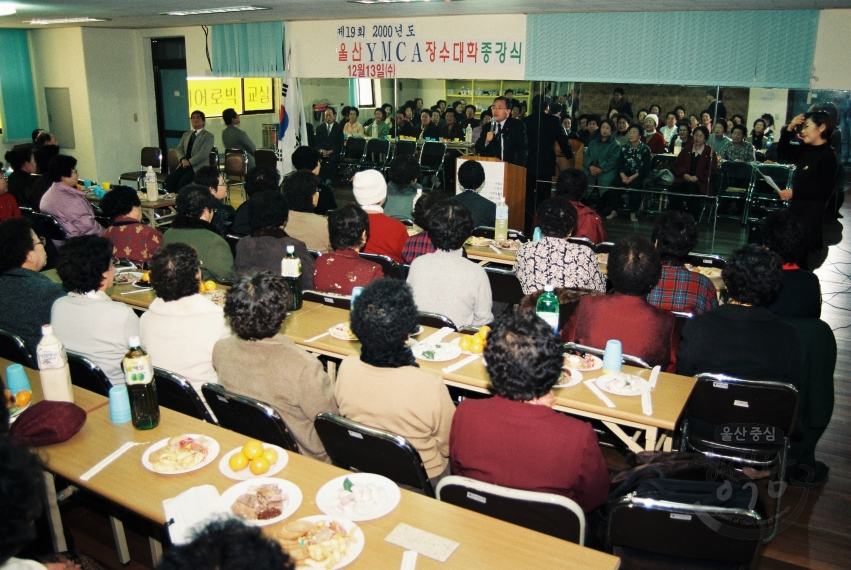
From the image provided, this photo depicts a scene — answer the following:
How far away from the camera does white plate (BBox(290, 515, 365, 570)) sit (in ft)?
5.68

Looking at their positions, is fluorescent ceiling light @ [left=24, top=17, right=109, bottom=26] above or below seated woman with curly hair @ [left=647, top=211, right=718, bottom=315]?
above

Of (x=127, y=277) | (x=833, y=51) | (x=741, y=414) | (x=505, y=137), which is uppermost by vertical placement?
(x=833, y=51)

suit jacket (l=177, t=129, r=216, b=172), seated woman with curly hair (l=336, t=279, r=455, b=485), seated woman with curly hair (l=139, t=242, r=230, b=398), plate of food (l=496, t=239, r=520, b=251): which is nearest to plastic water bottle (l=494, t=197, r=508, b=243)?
plate of food (l=496, t=239, r=520, b=251)

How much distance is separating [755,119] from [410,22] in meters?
3.82

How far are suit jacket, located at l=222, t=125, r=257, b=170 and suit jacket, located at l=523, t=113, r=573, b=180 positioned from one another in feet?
14.2

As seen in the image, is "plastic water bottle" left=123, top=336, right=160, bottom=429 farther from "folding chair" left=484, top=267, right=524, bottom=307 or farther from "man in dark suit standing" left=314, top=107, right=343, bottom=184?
"man in dark suit standing" left=314, top=107, right=343, bottom=184

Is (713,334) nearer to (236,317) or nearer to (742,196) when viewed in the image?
(236,317)

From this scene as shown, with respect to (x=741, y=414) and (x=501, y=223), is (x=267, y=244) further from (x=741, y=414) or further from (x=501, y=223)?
(x=741, y=414)

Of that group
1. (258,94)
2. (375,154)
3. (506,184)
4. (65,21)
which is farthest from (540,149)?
(258,94)

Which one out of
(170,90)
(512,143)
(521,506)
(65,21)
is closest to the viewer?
(521,506)

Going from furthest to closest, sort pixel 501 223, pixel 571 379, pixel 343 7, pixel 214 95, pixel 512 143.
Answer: pixel 214 95, pixel 512 143, pixel 343 7, pixel 501 223, pixel 571 379

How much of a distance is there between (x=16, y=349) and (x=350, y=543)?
2300 millimetres

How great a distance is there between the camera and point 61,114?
36.2 feet

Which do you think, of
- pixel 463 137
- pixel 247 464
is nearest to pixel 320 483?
pixel 247 464
